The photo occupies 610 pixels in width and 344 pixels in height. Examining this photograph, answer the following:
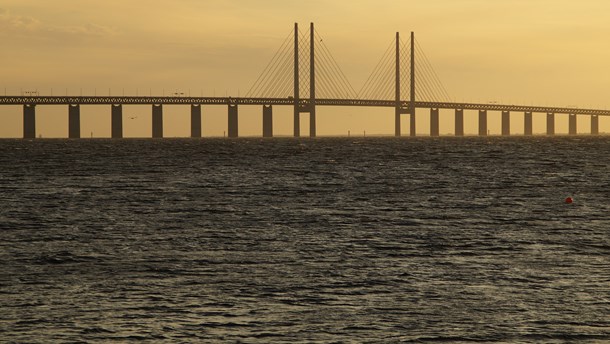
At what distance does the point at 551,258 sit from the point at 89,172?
179ft

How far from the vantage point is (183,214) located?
40531 mm

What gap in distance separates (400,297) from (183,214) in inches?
805

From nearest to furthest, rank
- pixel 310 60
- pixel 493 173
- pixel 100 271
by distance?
1. pixel 100 271
2. pixel 493 173
3. pixel 310 60

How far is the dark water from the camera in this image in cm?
1842

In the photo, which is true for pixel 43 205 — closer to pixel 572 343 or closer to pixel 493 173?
pixel 572 343

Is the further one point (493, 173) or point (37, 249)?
point (493, 173)

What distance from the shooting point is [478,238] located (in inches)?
1239

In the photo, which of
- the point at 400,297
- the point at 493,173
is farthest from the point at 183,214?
the point at 493,173

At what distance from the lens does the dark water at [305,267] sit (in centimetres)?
1842

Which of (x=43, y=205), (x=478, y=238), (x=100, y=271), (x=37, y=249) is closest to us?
(x=100, y=271)

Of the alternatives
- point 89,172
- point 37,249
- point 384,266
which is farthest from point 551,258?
point 89,172

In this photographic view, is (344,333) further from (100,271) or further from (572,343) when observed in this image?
(100,271)

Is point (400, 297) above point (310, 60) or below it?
below

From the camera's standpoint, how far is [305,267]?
25.2 m
